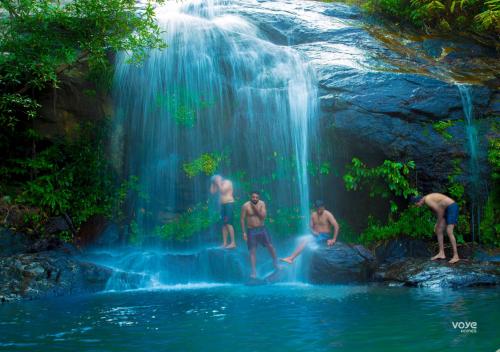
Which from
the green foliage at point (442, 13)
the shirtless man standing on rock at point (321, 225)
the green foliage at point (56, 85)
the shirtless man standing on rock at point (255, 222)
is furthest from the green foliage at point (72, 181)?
the green foliage at point (442, 13)

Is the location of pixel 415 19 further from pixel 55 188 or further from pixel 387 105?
pixel 55 188

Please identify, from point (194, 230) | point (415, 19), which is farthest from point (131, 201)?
point (415, 19)

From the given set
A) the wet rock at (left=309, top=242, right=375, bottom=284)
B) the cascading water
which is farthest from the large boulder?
the wet rock at (left=309, top=242, right=375, bottom=284)

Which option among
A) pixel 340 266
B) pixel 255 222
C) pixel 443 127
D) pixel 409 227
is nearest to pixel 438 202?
pixel 409 227

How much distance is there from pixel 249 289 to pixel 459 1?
1085cm

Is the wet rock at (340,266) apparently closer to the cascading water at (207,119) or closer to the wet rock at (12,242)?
the cascading water at (207,119)

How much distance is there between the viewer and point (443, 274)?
770cm

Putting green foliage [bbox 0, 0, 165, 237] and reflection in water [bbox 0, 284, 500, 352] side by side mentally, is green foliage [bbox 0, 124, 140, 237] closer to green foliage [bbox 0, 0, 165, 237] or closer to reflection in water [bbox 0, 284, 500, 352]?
green foliage [bbox 0, 0, 165, 237]

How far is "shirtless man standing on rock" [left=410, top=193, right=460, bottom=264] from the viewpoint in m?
8.80

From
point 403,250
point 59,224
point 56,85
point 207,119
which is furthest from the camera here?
point 207,119

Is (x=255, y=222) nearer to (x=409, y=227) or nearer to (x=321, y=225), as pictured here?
(x=321, y=225)

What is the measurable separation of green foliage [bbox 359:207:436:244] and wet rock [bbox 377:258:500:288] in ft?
4.12

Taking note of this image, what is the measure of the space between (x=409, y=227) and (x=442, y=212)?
36.3 inches

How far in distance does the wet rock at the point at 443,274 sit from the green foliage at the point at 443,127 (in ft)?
9.76
